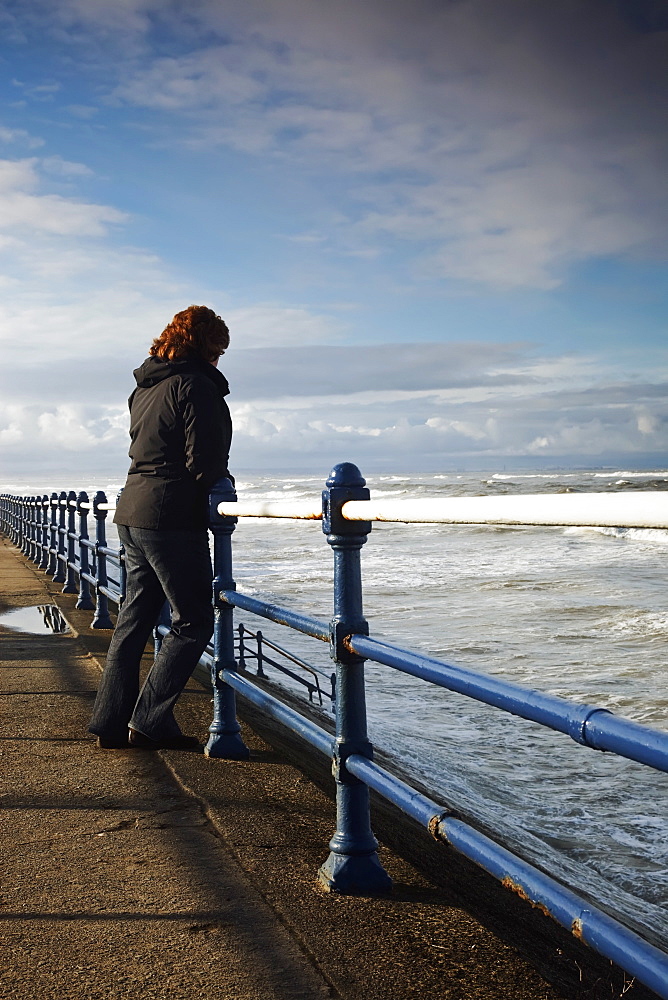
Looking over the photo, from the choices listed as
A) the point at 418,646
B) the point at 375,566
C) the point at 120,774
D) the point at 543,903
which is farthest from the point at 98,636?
the point at 375,566

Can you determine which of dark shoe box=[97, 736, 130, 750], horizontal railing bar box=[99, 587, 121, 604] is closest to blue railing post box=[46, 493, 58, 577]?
horizontal railing bar box=[99, 587, 121, 604]

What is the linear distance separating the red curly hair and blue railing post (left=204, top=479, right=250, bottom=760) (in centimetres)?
58

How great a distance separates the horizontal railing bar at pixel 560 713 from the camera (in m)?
1.29

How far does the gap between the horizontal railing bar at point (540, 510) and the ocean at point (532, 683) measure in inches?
31.2

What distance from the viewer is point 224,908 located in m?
2.36

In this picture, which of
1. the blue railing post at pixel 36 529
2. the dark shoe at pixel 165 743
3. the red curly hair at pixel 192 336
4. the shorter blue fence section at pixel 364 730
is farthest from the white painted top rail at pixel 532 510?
the blue railing post at pixel 36 529

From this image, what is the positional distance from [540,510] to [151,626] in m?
2.59

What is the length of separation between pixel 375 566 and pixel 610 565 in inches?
233

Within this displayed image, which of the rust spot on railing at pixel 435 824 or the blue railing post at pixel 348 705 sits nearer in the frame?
the rust spot on railing at pixel 435 824

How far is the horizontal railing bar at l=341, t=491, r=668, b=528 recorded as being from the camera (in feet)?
4.66

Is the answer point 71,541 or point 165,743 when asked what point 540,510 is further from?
point 71,541

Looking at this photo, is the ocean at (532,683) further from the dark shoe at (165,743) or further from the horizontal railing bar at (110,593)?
the horizontal railing bar at (110,593)

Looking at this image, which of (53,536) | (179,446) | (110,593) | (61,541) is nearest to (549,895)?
(179,446)

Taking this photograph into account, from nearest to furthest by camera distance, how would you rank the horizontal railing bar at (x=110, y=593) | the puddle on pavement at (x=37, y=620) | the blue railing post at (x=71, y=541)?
the horizontal railing bar at (x=110, y=593) < the puddle on pavement at (x=37, y=620) < the blue railing post at (x=71, y=541)
